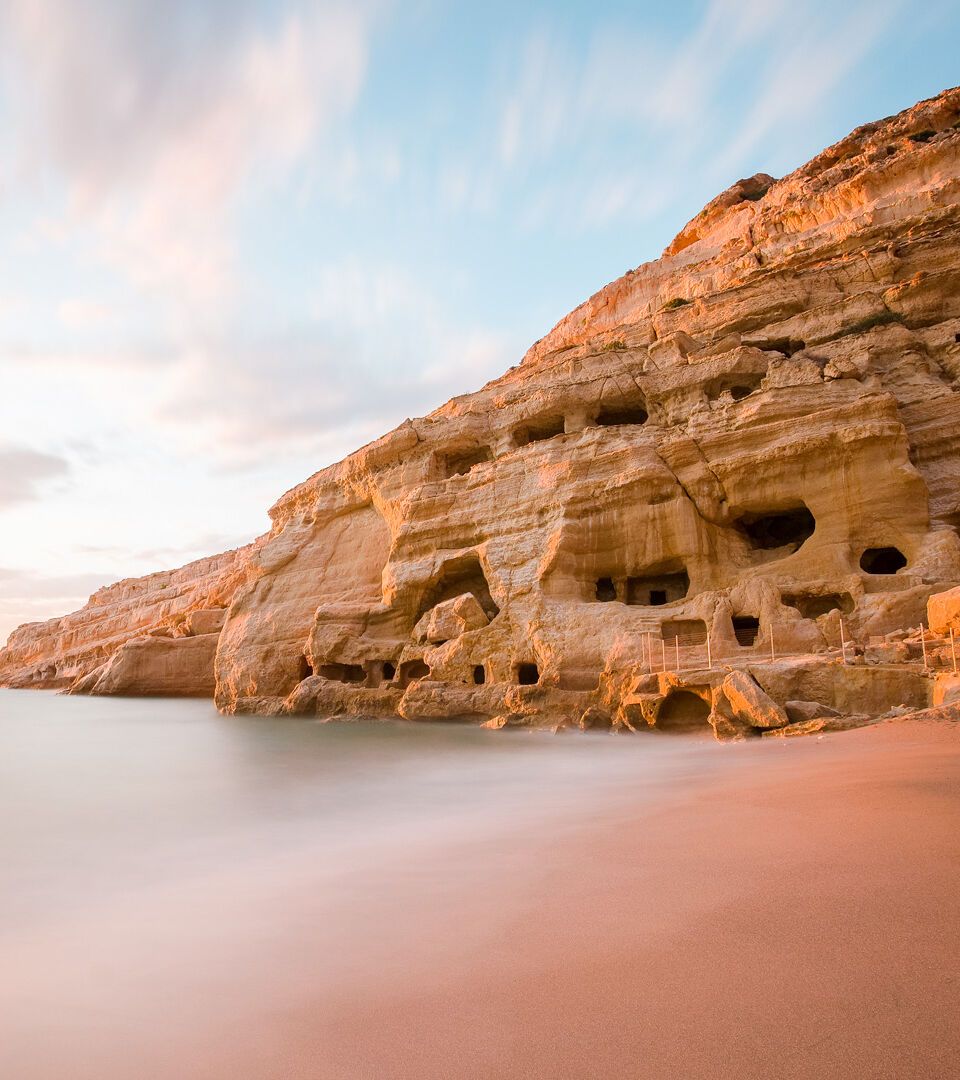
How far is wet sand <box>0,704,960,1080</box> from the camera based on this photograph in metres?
2.02

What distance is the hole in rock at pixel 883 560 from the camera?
15.1 m

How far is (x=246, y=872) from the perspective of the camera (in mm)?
5320

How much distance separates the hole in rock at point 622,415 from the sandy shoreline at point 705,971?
1710cm

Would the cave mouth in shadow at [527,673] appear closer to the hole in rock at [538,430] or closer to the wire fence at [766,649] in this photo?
the wire fence at [766,649]

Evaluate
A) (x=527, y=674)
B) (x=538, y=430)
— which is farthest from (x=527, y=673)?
(x=538, y=430)

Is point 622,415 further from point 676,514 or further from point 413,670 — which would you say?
point 413,670

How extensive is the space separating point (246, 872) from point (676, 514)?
42.4 feet

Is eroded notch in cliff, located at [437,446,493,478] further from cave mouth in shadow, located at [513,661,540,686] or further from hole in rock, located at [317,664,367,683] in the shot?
cave mouth in shadow, located at [513,661,540,686]

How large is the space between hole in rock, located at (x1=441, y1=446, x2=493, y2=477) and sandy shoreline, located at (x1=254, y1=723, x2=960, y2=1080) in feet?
61.6

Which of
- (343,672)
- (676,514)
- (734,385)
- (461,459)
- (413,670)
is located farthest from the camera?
(461,459)

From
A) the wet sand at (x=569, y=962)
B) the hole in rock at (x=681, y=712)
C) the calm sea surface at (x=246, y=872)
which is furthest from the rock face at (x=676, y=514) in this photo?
the wet sand at (x=569, y=962)

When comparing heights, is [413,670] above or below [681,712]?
above

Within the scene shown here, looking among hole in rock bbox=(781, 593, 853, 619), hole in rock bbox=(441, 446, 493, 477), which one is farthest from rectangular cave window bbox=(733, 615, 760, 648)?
hole in rock bbox=(441, 446, 493, 477)

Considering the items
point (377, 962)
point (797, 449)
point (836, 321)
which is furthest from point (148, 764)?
point (836, 321)
